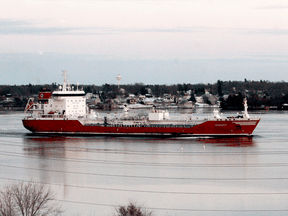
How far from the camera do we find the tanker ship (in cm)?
3247

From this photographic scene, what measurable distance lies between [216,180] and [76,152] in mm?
10956

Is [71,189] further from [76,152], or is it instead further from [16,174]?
[76,152]

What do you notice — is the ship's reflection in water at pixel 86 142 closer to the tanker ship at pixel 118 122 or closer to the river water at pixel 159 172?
the river water at pixel 159 172

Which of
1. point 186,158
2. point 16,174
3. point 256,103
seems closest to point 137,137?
point 186,158

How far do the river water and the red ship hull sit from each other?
1.01 meters

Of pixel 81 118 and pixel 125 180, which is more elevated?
pixel 81 118

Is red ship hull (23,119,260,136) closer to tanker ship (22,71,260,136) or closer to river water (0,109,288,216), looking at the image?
tanker ship (22,71,260,136)

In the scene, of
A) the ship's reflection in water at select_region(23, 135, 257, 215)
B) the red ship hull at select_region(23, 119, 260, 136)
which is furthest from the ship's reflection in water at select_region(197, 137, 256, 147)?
the red ship hull at select_region(23, 119, 260, 136)

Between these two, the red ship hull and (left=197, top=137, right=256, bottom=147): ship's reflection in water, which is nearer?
(left=197, top=137, right=256, bottom=147): ship's reflection in water

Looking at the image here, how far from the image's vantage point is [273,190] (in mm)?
16938

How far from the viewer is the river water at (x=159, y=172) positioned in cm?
1534

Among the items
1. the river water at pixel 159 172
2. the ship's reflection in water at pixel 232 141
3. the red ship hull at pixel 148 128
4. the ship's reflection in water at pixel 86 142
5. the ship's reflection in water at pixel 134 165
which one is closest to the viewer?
the river water at pixel 159 172

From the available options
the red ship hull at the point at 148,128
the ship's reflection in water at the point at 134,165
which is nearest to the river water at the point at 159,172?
the ship's reflection in water at the point at 134,165

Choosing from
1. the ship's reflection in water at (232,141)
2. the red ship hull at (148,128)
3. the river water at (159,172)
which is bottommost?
the river water at (159,172)
